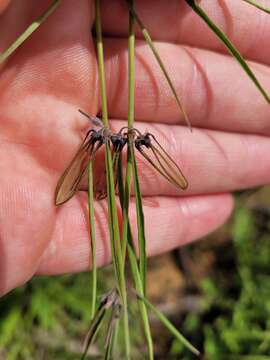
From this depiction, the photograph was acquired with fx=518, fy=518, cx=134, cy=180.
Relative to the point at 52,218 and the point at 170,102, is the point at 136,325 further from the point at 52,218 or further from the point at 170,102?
the point at 170,102

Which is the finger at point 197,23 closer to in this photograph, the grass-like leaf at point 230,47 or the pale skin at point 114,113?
the pale skin at point 114,113

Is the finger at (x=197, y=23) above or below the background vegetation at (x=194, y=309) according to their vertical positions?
above

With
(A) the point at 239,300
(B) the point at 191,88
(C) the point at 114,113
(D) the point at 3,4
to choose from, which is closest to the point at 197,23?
(B) the point at 191,88

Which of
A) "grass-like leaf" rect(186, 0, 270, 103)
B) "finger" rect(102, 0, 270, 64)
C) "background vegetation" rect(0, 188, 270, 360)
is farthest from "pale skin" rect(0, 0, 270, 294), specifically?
"background vegetation" rect(0, 188, 270, 360)

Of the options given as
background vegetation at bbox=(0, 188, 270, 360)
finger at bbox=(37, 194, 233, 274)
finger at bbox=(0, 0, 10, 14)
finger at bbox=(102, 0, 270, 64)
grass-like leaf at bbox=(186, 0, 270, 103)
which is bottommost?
background vegetation at bbox=(0, 188, 270, 360)

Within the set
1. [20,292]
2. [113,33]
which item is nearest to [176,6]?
[113,33]

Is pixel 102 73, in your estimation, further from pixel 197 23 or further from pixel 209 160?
pixel 209 160

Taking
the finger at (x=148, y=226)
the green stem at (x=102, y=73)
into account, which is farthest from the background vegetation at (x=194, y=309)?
the green stem at (x=102, y=73)

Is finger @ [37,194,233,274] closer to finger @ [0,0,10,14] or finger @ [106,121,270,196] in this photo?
finger @ [106,121,270,196]
